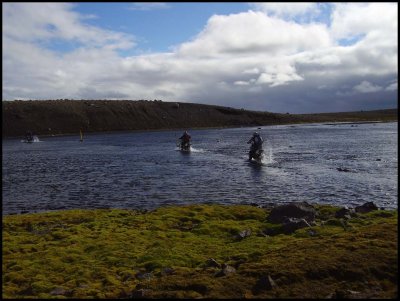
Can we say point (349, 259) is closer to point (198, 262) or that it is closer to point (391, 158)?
point (198, 262)

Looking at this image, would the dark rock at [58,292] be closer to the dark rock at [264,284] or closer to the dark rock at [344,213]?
the dark rock at [264,284]

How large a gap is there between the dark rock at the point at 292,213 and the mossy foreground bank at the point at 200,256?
490mm

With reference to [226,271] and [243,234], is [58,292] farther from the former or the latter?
[243,234]

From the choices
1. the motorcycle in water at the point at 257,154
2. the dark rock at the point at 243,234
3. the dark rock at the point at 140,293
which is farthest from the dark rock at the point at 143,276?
the motorcycle in water at the point at 257,154

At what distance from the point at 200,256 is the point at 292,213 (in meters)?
8.63

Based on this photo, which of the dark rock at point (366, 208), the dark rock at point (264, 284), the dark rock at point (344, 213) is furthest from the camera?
the dark rock at point (366, 208)

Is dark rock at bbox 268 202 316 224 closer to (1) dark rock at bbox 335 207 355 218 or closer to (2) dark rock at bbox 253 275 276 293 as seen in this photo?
(1) dark rock at bbox 335 207 355 218

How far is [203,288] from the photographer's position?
15.1 metres

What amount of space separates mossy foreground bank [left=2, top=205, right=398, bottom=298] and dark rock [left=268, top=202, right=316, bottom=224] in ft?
1.61

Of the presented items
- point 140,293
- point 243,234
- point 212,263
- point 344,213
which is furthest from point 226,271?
point 344,213

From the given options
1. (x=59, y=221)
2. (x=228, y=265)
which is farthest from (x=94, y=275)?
(x=59, y=221)

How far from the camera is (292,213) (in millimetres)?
26562

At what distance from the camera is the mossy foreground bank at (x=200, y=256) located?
14.9 metres

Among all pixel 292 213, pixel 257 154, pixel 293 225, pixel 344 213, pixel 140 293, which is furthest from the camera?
pixel 257 154
